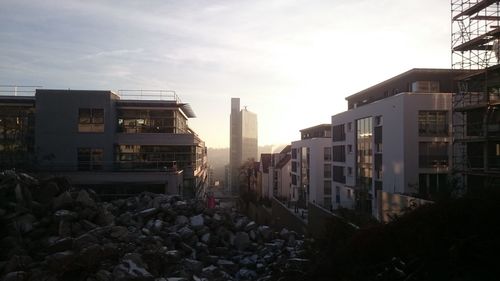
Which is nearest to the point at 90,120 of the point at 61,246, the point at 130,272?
the point at 61,246

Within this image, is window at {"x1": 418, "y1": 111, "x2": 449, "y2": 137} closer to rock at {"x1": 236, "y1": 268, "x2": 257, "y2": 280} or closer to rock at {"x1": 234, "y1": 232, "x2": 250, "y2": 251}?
rock at {"x1": 234, "y1": 232, "x2": 250, "y2": 251}

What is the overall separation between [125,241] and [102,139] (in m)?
21.2

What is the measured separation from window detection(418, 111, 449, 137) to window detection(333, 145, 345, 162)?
1391 centimetres

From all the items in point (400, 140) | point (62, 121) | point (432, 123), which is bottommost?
point (400, 140)

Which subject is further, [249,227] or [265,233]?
[249,227]

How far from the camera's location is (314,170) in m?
52.0

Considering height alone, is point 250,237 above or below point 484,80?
below

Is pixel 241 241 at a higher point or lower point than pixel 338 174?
lower

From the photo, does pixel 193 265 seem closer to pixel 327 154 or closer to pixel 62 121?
pixel 62 121

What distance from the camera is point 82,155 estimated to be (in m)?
32.3

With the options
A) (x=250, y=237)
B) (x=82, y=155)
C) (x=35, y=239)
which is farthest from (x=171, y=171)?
(x=35, y=239)

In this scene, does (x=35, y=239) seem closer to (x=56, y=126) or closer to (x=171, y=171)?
(x=171, y=171)

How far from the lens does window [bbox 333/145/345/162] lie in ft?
144

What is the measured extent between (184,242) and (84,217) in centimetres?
298
